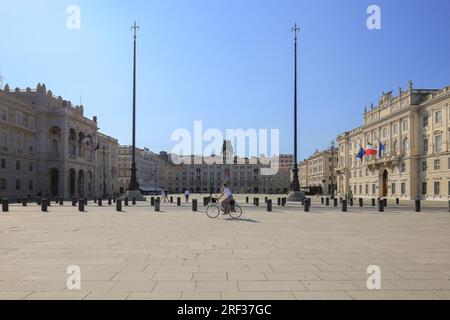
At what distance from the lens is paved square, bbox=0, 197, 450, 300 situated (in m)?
6.59

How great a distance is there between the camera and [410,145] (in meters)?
65.2

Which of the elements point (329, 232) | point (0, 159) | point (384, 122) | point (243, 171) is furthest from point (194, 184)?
point (329, 232)

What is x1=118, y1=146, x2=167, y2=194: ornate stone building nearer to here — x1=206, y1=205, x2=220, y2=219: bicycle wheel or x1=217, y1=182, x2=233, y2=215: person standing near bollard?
x1=206, y1=205, x2=220, y2=219: bicycle wheel

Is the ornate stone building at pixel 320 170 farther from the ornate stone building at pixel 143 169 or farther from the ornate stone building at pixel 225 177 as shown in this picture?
the ornate stone building at pixel 143 169

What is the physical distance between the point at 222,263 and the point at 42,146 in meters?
65.7

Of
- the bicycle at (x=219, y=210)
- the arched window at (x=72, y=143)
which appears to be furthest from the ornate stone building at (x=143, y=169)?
the bicycle at (x=219, y=210)

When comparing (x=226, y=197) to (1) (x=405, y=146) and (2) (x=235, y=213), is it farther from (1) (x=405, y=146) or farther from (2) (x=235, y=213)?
(1) (x=405, y=146)

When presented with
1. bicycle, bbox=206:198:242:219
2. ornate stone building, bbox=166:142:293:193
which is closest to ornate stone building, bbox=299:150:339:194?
ornate stone building, bbox=166:142:293:193

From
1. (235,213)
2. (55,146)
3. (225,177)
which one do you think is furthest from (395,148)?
(225,177)

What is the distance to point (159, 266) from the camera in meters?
8.59

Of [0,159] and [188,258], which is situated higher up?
[0,159]

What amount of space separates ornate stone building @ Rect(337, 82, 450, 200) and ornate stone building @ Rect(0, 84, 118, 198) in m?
51.4

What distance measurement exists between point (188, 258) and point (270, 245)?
3.05 m
